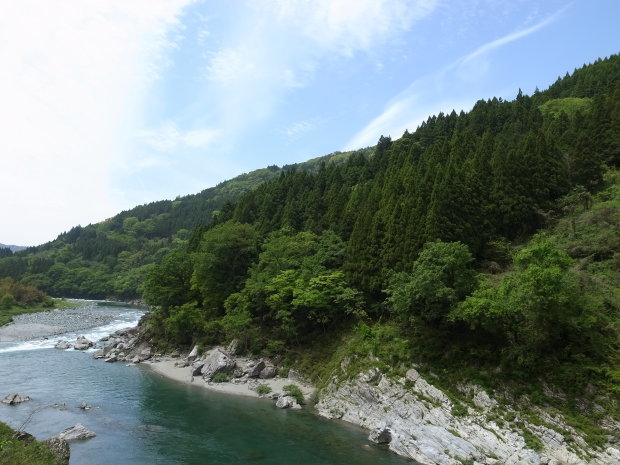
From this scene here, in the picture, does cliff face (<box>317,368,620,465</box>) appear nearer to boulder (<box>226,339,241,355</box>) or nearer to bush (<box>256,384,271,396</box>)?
bush (<box>256,384,271,396</box>)

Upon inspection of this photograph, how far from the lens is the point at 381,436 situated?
73.2 feet

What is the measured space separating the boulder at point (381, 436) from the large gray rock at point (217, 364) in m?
15.4

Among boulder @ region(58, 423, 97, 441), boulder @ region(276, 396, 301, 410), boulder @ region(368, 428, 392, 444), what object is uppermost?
boulder @ region(58, 423, 97, 441)

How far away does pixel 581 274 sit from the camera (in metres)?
23.9

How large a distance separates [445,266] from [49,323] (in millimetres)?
67902

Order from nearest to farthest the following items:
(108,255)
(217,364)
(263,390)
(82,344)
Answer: (263,390) < (217,364) < (82,344) < (108,255)

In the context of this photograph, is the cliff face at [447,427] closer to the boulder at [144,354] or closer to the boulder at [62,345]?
the boulder at [144,354]

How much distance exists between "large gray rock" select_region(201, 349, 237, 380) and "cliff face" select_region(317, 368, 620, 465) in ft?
35.4

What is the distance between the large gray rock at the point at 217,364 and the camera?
33719mm

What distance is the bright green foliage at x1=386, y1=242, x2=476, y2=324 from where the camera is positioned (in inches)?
969

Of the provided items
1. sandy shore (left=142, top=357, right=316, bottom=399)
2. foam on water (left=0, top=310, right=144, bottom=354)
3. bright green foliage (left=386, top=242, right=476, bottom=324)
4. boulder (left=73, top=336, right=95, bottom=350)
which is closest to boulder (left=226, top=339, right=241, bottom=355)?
sandy shore (left=142, top=357, right=316, bottom=399)

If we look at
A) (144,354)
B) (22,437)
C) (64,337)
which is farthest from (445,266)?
(64,337)

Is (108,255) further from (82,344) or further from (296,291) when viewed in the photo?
(296,291)

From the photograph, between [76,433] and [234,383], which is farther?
[234,383]
